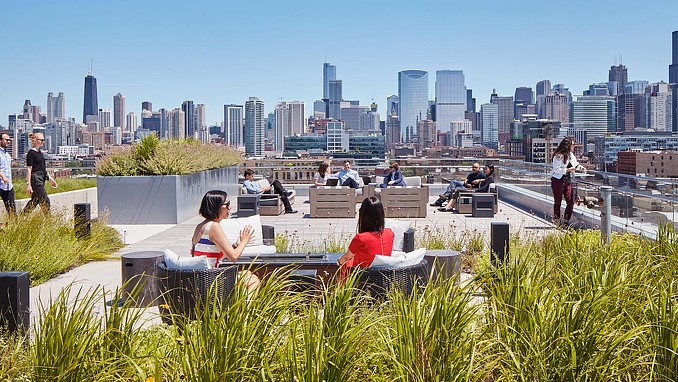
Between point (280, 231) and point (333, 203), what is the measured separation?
2392mm

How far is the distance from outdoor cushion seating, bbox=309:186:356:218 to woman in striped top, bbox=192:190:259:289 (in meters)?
8.11

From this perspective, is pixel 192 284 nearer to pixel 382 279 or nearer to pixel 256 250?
pixel 382 279

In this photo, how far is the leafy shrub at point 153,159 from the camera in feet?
42.0

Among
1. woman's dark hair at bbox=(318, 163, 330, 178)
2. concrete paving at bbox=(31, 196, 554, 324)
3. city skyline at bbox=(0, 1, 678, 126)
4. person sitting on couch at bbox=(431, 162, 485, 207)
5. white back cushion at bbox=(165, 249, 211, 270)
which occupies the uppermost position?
city skyline at bbox=(0, 1, 678, 126)

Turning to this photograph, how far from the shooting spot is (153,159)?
512 inches

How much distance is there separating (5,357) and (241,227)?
2.41 m

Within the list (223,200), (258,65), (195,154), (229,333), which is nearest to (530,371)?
(229,333)

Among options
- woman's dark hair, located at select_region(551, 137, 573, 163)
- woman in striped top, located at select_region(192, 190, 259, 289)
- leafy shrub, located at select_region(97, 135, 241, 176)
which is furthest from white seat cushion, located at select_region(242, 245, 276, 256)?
leafy shrub, located at select_region(97, 135, 241, 176)

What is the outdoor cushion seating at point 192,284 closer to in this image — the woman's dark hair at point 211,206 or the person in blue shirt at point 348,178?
the woman's dark hair at point 211,206

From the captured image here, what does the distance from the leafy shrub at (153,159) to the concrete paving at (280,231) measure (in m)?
1.04

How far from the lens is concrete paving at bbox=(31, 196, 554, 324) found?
705 cm

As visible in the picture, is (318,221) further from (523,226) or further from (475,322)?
(475,322)

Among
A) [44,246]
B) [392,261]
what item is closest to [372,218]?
[392,261]

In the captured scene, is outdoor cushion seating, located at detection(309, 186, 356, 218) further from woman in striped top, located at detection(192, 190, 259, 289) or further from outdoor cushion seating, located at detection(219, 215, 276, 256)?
woman in striped top, located at detection(192, 190, 259, 289)
